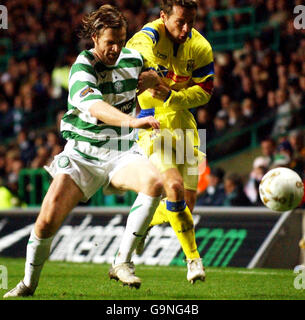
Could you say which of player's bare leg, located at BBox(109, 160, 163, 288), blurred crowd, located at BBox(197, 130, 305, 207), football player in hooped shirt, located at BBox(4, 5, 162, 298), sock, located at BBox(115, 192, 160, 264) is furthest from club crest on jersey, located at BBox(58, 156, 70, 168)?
blurred crowd, located at BBox(197, 130, 305, 207)

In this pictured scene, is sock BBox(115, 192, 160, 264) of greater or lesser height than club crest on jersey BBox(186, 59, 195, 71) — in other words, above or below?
below

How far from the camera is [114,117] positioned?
5.19m

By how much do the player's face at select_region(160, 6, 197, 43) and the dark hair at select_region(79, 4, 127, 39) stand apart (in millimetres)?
1178

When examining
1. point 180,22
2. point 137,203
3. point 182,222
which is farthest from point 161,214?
point 180,22

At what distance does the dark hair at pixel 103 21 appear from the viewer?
5.48 metres

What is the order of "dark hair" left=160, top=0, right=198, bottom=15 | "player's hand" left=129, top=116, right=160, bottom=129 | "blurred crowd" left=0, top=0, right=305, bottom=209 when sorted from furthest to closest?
"blurred crowd" left=0, top=0, right=305, bottom=209 < "dark hair" left=160, top=0, right=198, bottom=15 < "player's hand" left=129, top=116, right=160, bottom=129

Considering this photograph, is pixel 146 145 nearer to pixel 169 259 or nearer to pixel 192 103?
pixel 192 103

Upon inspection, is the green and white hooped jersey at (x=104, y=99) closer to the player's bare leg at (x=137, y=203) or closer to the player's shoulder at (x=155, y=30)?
the player's bare leg at (x=137, y=203)

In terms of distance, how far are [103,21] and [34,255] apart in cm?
184

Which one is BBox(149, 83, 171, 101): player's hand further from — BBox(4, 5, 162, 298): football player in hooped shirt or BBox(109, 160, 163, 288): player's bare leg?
BBox(109, 160, 163, 288): player's bare leg

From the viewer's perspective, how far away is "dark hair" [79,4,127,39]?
5.48m

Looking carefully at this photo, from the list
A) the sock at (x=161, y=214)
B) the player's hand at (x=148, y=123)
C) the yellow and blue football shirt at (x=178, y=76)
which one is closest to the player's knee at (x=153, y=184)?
the player's hand at (x=148, y=123)

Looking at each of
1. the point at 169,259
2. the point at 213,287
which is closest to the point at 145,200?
the point at 213,287

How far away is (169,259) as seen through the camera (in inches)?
382
